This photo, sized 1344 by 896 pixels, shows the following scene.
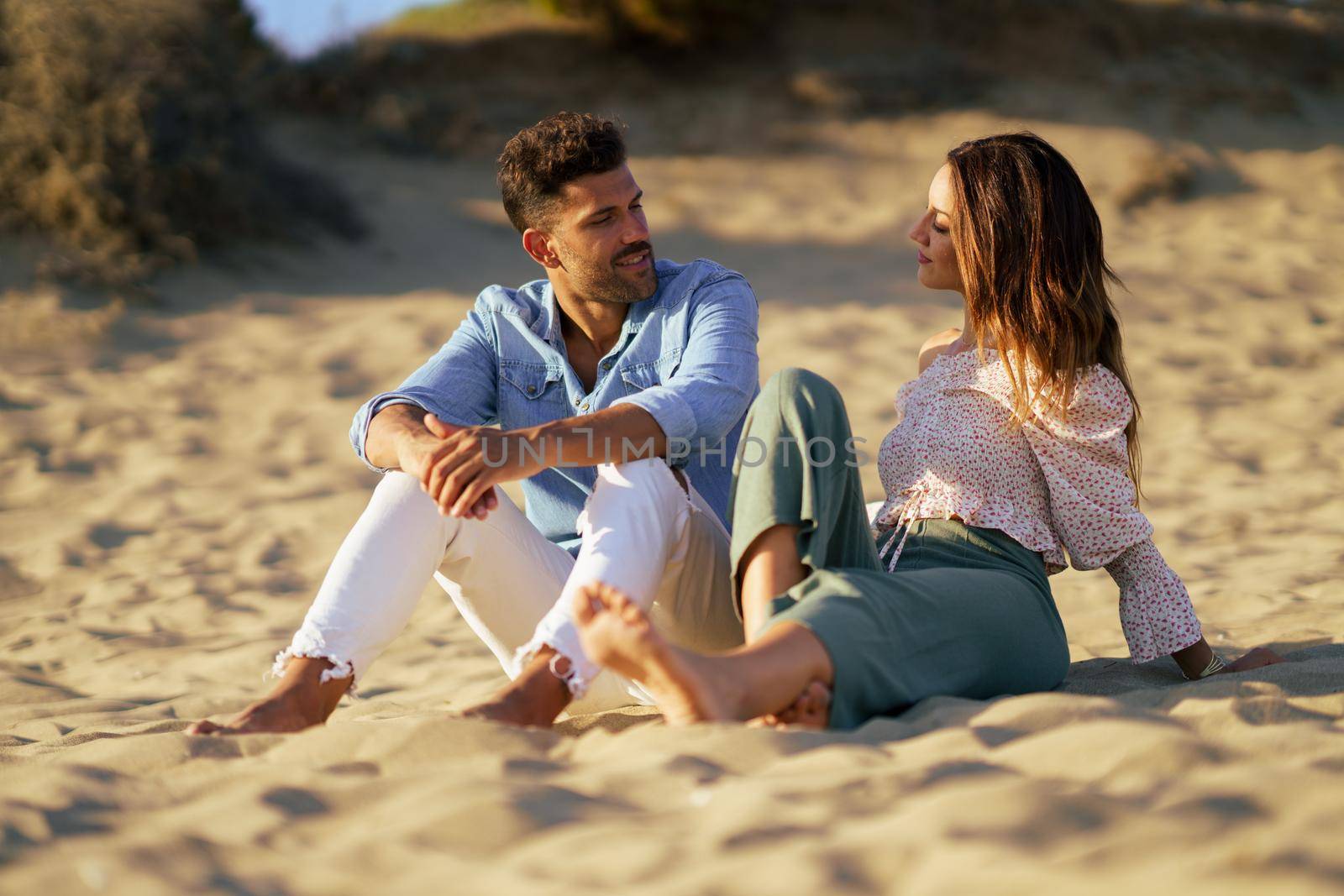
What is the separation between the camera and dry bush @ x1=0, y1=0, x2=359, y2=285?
26.0 feet

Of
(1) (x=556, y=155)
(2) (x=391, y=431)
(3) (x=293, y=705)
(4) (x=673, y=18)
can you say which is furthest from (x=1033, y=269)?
(4) (x=673, y=18)

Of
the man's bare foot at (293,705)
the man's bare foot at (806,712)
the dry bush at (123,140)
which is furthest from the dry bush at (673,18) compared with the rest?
the man's bare foot at (806,712)

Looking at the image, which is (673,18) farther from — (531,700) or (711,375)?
(531,700)

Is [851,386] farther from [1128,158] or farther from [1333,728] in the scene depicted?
[1128,158]

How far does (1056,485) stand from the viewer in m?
2.50

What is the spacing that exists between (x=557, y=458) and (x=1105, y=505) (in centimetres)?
113

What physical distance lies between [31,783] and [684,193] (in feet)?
30.6

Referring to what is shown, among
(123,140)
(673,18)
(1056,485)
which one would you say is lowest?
(1056,485)

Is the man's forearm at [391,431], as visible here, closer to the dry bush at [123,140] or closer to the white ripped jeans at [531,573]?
the white ripped jeans at [531,573]

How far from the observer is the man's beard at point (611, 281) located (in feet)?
9.49

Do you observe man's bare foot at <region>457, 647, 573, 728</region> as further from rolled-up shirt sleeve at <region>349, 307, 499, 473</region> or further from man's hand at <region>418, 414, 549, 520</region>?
rolled-up shirt sleeve at <region>349, 307, 499, 473</region>

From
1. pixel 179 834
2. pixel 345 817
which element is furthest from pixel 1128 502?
pixel 179 834

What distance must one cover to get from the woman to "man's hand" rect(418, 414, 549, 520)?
0.46m

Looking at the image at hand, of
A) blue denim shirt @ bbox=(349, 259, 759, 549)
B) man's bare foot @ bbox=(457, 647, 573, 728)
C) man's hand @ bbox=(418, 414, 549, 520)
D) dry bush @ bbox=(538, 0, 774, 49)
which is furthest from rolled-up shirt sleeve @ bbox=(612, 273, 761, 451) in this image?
dry bush @ bbox=(538, 0, 774, 49)
